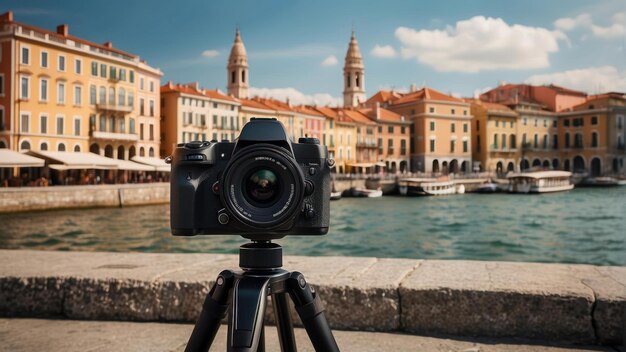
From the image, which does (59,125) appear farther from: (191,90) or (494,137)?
(494,137)

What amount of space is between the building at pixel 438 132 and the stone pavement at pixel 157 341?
3870 cm

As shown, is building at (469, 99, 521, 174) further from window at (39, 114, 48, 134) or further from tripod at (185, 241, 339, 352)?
tripod at (185, 241, 339, 352)

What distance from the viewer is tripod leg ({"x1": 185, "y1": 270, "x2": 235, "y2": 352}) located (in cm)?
99

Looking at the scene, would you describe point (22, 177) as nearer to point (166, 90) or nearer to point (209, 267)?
point (166, 90)

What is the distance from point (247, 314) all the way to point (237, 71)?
32.0m

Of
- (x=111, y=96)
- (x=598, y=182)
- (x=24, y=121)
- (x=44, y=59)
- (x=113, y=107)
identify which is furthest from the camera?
(x=598, y=182)

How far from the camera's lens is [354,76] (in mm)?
49625

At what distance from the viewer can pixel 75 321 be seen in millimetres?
1709

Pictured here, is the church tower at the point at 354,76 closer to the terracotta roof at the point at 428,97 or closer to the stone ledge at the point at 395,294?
the terracotta roof at the point at 428,97

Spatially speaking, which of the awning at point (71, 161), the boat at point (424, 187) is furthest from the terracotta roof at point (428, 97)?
the awning at point (71, 161)

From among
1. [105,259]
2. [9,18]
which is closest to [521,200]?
[9,18]

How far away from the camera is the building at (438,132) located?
40.2 m

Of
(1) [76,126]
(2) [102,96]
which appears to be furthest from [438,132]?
(1) [76,126]

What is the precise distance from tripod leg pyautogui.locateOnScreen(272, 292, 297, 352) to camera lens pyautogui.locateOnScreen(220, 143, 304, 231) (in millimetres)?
233
